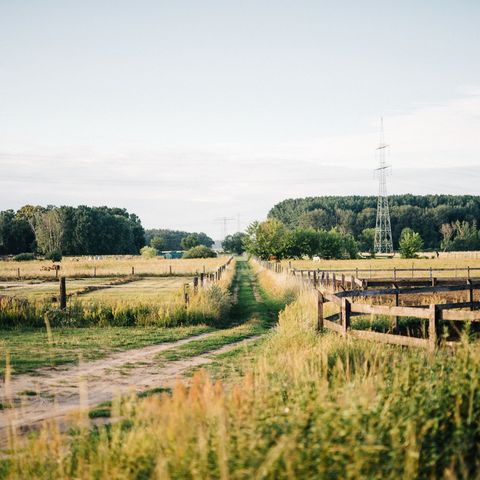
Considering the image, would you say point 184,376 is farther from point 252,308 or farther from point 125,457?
point 252,308

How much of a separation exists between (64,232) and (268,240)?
5961 centimetres

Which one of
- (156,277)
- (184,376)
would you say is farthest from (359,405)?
(156,277)

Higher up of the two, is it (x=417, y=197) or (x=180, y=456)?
(x=417, y=197)

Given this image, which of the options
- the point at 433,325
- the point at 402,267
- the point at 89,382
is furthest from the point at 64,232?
the point at 433,325

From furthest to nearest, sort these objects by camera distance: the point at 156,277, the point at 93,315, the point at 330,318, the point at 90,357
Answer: the point at 156,277 → the point at 93,315 → the point at 330,318 → the point at 90,357

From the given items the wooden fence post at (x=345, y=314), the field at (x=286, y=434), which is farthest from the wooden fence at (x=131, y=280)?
the field at (x=286, y=434)

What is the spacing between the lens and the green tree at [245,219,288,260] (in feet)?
290

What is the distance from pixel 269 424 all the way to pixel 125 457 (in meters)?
1.35

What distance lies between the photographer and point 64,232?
5054 inches

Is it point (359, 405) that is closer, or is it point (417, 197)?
point (359, 405)

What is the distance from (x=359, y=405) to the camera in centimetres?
530

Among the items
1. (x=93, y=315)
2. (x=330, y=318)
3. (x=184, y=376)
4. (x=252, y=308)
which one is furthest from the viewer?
Answer: (x=252, y=308)

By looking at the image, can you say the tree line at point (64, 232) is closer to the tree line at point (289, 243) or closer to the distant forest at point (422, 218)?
the tree line at point (289, 243)

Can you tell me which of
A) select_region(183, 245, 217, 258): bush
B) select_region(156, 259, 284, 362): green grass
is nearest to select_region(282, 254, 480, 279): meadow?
select_region(156, 259, 284, 362): green grass
